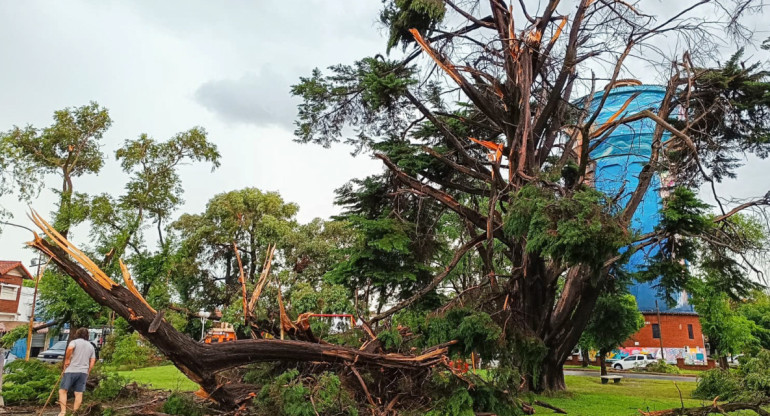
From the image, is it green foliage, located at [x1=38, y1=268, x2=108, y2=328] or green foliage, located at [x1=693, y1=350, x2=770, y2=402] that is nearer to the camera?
green foliage, located at [x1=38, y1=268, x2=108, y2=328]

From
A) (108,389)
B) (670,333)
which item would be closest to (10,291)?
(108,389)

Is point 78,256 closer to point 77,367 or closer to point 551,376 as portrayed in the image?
point 77,367

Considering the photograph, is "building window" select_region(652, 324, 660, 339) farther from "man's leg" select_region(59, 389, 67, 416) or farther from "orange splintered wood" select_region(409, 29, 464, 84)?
"man's leg" select_region(59, 389, 67, 416)

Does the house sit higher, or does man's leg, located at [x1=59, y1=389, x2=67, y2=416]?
the house

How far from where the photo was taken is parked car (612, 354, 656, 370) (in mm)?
33531

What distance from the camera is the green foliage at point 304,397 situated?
6.08 meters

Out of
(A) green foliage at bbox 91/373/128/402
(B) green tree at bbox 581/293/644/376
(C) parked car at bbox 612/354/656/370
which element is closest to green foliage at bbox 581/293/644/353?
(B) green tree at bbox 581/293/644/376

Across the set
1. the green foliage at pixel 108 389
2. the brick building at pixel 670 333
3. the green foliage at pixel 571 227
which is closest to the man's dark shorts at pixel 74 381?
the green foliage at pixel 108 389

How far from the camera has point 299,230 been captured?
94.1 ft

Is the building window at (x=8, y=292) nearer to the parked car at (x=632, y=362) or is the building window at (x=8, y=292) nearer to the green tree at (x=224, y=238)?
the green tree at (x=224, y=238)

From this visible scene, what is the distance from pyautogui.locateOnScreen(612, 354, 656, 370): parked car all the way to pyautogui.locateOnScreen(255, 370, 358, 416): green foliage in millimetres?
32439

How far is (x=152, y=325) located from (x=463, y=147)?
9.14 m

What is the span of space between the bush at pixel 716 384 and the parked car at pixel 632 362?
22.3 metres

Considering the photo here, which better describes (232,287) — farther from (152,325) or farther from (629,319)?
(152,325)
